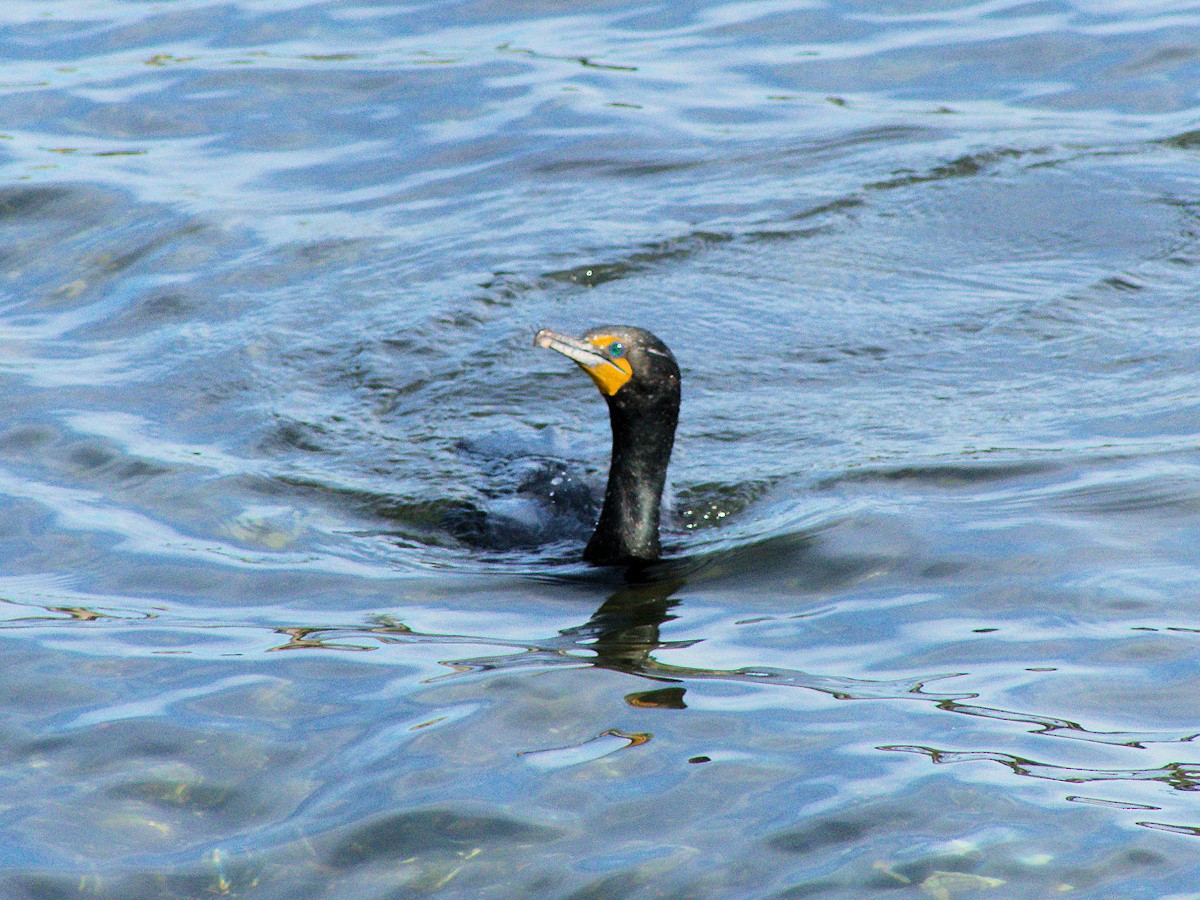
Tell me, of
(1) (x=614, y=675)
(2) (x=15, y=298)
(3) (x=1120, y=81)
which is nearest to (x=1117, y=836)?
(1) (x=614, y=675)

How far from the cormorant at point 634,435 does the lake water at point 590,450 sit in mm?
205

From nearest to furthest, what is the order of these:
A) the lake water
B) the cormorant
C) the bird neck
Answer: the lake water, the cormorant, the bird neck

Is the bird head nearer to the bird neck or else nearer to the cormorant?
the cormorant

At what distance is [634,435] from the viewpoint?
679 cm

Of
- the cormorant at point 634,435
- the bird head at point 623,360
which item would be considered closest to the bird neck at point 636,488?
the cormorant at point 634,435

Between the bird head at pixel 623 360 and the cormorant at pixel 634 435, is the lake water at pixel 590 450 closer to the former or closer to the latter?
the cormorant at pixel 634 435

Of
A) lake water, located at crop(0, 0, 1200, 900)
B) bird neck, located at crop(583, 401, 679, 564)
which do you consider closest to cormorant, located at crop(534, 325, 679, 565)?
bird neck, located at crop(583, 401, 679, 564)

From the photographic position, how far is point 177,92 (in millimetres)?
12977

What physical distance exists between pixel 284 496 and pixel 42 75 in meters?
7.31

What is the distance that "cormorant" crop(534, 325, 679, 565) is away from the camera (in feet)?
21.4

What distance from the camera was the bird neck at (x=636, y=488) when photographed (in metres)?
6.80

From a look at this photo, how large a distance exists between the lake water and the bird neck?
7.4 inches

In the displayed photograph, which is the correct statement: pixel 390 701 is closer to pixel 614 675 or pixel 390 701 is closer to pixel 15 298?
pixel 614 675

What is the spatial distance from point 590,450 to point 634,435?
1.49 m
